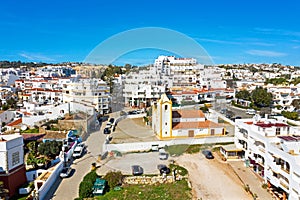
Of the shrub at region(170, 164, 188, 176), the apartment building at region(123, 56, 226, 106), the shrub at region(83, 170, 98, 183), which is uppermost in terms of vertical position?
the apartment building at region(123, 56, 226, 106)

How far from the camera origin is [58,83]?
16828 mm

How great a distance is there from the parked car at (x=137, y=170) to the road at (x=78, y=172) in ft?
3.24

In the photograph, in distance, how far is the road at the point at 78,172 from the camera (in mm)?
4801

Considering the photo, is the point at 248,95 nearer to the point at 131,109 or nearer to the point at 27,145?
the point at 131,109

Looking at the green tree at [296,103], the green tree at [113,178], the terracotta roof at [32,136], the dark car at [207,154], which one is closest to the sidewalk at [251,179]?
the dark car at [207,154]

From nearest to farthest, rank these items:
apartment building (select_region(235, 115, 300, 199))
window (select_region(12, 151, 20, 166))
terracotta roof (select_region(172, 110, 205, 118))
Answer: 1. apartment building (select_region(235, 115, 300, 199))
2. window (select_region(12, 151, 20, 166))
3. terracotta roof (select_region(172, 110, 205, 118))

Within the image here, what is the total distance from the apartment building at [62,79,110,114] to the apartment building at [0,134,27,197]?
510cm

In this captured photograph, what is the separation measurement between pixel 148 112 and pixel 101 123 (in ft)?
6.59

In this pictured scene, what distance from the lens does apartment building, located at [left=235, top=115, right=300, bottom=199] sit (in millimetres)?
4477

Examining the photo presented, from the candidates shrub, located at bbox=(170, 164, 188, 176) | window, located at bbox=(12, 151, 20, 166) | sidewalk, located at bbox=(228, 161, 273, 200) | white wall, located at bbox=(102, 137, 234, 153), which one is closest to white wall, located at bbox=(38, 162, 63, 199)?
window, located at bbox=(12, 151, 20, 166)

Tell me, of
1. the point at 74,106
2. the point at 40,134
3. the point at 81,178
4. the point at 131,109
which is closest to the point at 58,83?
the point at 74,106

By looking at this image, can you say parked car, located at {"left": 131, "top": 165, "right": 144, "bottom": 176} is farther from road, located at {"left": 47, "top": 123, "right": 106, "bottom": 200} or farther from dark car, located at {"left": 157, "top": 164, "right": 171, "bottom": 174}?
road, located at {"left": 47, "top": 123, "right": 106, "bottom": 200}

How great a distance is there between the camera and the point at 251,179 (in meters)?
5.57

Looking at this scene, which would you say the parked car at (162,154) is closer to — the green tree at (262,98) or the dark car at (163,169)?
the dark car at (163,169)
